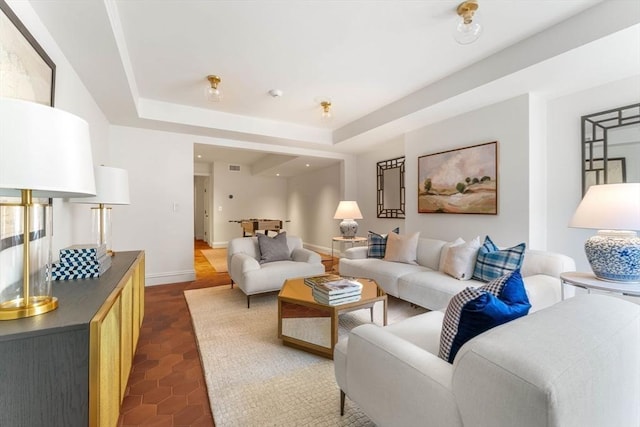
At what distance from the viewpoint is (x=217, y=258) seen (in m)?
6.52

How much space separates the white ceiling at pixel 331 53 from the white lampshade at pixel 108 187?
2.97ft

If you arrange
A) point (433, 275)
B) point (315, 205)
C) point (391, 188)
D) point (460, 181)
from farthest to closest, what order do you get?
point (315, 205), point (391, 188), point (460, 181), point (433, 275)

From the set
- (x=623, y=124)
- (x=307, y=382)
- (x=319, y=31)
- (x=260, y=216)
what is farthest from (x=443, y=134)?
(x=260, y=216)

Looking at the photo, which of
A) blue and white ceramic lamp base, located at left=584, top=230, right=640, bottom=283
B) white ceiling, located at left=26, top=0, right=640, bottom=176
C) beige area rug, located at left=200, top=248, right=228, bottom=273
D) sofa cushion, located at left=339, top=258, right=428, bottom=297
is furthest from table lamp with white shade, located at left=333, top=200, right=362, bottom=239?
blue and white ceramic lamp base, located at left=584, top=230, right=640, bottom=283

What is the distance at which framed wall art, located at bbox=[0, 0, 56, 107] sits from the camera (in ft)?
4.33

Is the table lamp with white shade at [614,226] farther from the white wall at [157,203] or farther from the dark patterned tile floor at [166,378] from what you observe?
the white wall at [157,203]

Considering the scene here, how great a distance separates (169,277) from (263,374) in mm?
3028

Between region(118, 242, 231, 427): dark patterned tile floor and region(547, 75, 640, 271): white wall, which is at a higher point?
region(547, 75, 640, 271): white wall

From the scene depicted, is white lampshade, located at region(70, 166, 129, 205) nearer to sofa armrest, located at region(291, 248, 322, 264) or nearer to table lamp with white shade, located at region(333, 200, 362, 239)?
sofa armrest, located at region(291, 248, 322, 264)

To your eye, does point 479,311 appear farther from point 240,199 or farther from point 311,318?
point 240,199

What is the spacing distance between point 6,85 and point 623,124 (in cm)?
435

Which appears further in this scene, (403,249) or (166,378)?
(403,249)

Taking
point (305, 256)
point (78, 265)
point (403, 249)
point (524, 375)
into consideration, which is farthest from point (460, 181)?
point (78, 265)

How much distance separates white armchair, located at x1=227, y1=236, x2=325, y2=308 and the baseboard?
3.66 ft
